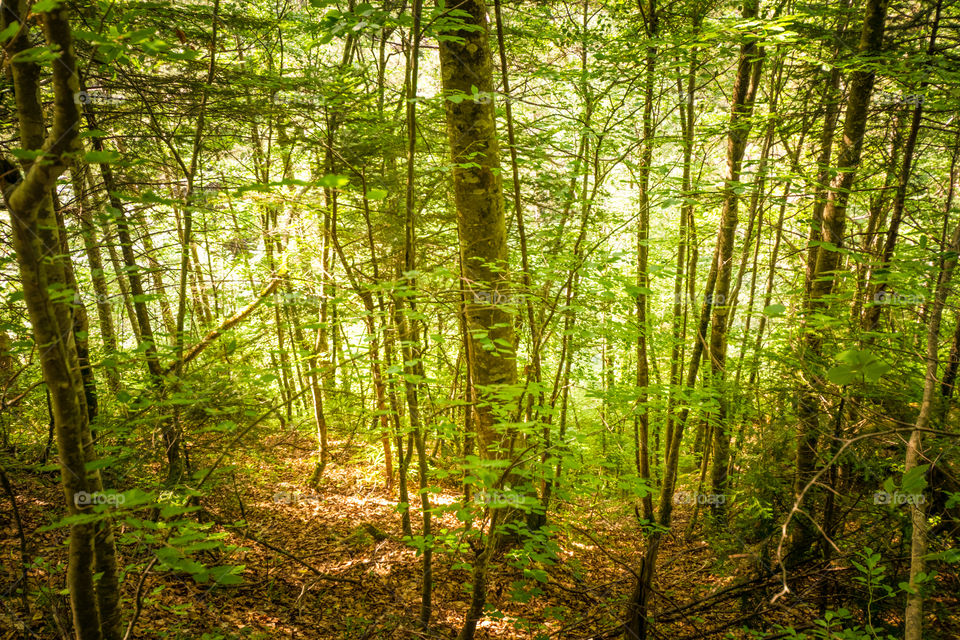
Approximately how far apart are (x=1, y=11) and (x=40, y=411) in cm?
615

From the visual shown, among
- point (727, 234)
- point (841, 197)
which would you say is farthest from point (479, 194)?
point (841, 197)

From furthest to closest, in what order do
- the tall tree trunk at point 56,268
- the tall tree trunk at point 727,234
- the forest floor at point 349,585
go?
the tall tree trunk at point 727,234 < the forest floor at point 349,585 < the tall tree trunk at point 56,268

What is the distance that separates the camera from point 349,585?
5164 mm

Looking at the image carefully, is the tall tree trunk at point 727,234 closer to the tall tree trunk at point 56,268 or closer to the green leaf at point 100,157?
the green leaf at point 100,157

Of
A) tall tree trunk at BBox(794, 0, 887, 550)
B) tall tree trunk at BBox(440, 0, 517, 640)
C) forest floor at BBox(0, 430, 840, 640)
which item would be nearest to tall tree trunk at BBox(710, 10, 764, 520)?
tall tree trunk at BBox(794, 0, 887, 550)

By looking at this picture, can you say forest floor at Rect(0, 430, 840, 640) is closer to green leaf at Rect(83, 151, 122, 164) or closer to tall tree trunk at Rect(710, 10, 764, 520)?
tall tree trunk at Rect(710, 10, 764, 520)

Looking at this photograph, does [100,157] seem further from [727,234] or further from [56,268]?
[727,234]

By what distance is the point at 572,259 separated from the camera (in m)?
3.54

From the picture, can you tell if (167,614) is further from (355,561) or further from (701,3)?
(701,3)

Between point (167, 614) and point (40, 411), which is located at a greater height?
point (40, 411)

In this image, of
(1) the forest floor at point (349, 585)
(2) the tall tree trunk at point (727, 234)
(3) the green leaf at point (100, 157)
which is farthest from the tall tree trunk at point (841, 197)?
(3) the green leaf at point (100, 157)

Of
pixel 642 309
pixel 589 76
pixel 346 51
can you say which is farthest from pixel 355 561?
pixel 346 51

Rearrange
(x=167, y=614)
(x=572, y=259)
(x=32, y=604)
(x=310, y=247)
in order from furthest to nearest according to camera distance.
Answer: (x=310, y=247) → (x=167, y=614) → (x=32, y=604) → (x=572, y=259)

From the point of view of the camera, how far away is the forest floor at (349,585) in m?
3.85
